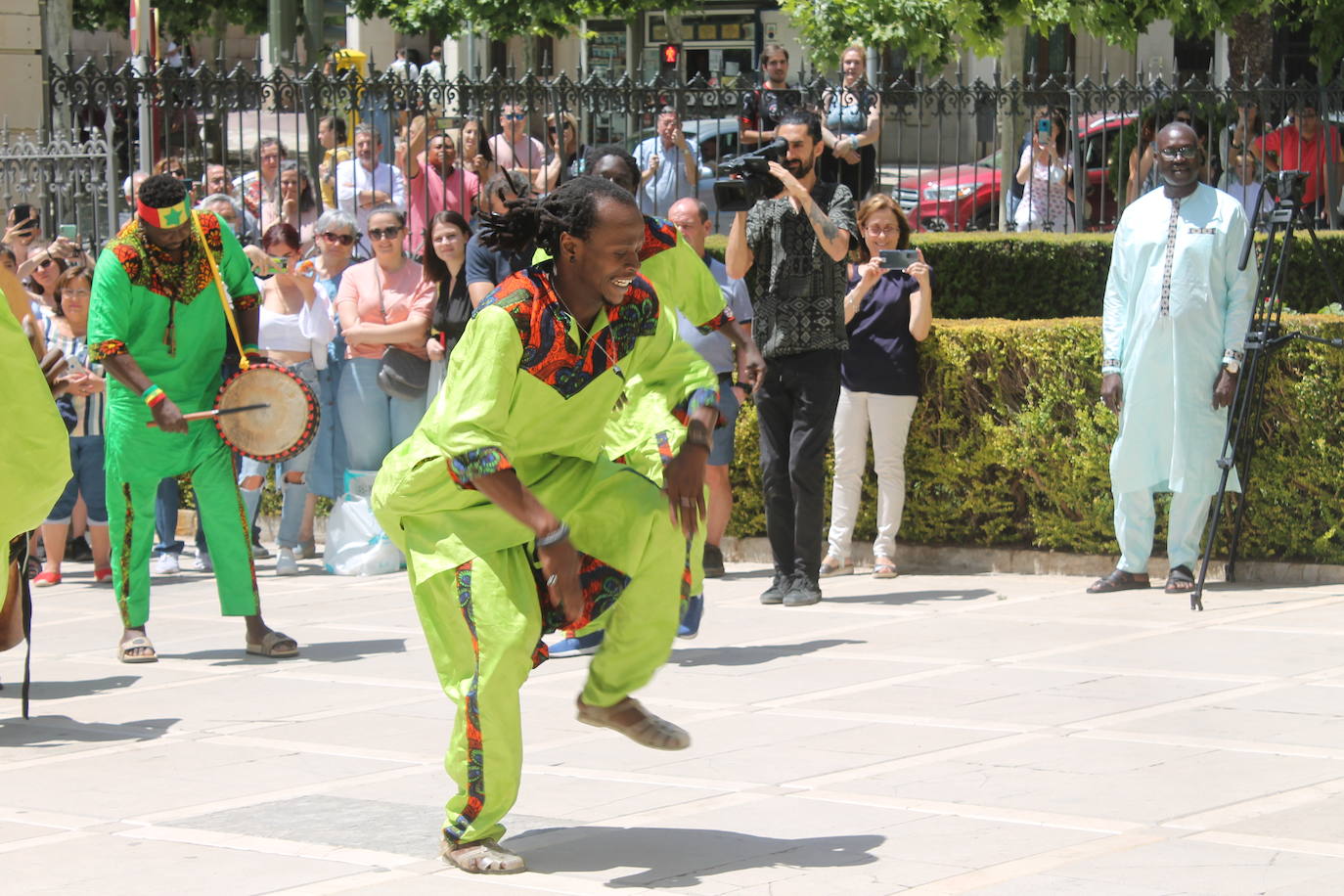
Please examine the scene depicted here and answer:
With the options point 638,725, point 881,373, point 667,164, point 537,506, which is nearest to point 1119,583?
point 881,373

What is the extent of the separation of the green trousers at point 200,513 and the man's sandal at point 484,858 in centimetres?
373

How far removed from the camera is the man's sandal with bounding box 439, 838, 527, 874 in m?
5.07

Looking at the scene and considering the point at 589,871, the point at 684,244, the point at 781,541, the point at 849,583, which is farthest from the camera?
the point at 849,583

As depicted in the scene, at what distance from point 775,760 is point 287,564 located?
222 inches

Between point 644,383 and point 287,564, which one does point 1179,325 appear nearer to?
point 644,383

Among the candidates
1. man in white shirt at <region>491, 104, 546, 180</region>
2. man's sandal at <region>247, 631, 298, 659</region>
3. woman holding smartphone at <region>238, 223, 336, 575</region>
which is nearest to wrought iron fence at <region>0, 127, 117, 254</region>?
woman holding smartphone at <region>238, 223, 336, 575</region>

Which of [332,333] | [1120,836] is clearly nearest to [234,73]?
[332,333]

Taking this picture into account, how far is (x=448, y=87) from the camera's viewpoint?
13.2 metres

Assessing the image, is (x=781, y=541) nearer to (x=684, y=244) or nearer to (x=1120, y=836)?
(x=684, y=244)

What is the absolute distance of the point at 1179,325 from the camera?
945 cm

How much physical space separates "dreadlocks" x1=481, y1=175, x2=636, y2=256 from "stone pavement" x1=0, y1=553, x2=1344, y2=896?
1604 millimetres

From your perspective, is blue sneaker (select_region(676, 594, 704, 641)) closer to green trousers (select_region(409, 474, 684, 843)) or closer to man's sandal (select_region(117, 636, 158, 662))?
man's sandal (select_region(117, 636, 158, 662))

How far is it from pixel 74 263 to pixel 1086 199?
776 centimetres

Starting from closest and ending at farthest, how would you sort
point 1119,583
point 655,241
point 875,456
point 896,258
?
point 655,241
point 1119,583
point 896,258
point 875,456
